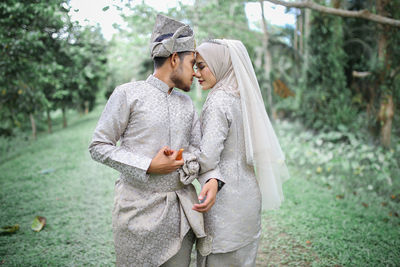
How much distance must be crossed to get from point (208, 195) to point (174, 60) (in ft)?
2.92

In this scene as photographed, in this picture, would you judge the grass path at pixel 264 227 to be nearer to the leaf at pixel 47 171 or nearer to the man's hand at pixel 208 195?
the leaf at pixel 47 171

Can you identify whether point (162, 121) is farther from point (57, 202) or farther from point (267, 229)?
point (57, 202)

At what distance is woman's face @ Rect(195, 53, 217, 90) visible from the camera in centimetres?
208

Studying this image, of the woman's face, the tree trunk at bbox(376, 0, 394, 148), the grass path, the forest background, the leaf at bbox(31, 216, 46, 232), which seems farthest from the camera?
the tree trunk at bbox(376, 0, 394, 148)

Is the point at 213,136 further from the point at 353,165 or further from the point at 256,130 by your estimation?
the point at 353,165

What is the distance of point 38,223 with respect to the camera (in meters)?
4.14

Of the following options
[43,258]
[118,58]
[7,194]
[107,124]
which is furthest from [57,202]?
[118,58]

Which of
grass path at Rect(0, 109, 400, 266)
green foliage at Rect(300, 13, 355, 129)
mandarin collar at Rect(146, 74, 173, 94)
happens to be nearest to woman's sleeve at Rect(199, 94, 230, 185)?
mandarin collar at Rect(146, 74, 173, 94)

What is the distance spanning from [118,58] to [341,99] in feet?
37.4

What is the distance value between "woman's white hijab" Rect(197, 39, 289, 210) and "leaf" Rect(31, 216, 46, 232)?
3278 millimetres

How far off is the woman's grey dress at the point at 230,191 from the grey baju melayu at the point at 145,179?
150 millimetres

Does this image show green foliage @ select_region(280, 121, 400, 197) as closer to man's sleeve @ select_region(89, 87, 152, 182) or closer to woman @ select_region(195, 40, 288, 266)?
woman @ select_region(195, 40, 288, 266)

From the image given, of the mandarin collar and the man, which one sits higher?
the mandarin collar

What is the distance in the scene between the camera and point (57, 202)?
202 inches
